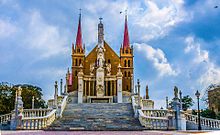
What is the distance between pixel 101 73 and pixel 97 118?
96.1 feet

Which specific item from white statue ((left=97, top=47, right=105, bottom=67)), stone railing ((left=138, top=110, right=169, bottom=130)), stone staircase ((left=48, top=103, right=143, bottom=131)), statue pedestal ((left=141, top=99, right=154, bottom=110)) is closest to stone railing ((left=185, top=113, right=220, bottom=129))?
stone railing ((left=138, top=110, right=169, bottom=130))

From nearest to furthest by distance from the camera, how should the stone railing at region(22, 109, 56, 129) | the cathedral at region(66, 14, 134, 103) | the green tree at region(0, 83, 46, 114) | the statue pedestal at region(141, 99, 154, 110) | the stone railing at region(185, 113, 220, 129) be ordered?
the stone railing at region(22, 109, 56, 129)
the stone railing at region(185, 113, 220, 129)
the statue pedestal at region(141, 99, 154, 110)
the green tree at region(0, 83, 46, 114)
the cathedral at region(66, 14, 134, 103)

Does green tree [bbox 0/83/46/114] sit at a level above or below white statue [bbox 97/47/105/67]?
below

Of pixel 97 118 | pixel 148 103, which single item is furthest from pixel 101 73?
pixel 97 118

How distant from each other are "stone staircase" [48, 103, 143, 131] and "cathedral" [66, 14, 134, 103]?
20.2 m

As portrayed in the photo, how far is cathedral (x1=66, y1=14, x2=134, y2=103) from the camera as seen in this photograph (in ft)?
169

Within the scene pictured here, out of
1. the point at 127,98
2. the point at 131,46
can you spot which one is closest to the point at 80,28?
the point at 131,46

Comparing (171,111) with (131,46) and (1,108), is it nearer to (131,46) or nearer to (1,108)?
(1,108)

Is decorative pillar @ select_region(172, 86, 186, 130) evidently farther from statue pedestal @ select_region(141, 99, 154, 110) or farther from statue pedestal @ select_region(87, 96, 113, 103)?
statue pedestal @ select_region(87, 96, 113, 103)

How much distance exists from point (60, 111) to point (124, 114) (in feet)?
18.6

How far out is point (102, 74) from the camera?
175ft

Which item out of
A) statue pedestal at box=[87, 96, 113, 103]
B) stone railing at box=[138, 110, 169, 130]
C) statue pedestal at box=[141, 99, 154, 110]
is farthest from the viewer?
statue pedestal at box=[87, 96, 113, 103]

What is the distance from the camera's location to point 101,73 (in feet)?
175

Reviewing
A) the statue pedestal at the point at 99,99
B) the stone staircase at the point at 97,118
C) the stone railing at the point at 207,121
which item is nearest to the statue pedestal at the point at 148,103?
the stone staircase at the point at 97,118
